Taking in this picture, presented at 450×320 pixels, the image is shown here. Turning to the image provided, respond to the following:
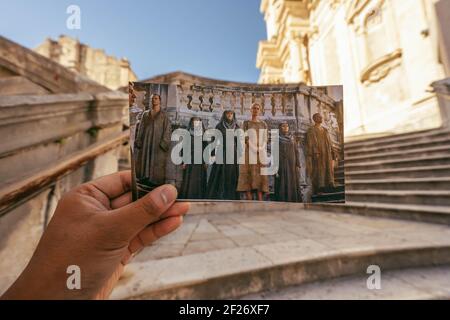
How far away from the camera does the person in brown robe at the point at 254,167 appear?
1.33 meters

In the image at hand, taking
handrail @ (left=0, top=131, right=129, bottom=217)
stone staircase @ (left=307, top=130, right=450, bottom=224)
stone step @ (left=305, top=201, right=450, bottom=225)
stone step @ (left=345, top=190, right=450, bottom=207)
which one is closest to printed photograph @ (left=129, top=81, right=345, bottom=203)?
handrail @ (left=0, top=131, right=129, bottom=217)

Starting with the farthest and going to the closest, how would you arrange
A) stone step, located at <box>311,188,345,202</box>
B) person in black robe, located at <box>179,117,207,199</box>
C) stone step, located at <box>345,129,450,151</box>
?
stone step, located at <box>345,129,450,151</box>
stone step, located at <box>311,188,345,202</box>
person in black robe, located at <box>179,117,207,199</box>

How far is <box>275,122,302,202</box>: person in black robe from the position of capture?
1.36 m

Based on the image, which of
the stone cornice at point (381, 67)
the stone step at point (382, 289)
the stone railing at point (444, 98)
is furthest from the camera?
the stone cornice at point (381, 67)

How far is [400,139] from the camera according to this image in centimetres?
639

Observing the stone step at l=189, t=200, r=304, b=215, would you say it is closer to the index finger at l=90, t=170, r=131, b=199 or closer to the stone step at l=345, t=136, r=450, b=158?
the stone step at l=345, t=136, r=450, b=158

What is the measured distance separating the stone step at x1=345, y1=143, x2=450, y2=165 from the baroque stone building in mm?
28230

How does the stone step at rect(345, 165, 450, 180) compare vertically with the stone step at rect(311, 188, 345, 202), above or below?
above

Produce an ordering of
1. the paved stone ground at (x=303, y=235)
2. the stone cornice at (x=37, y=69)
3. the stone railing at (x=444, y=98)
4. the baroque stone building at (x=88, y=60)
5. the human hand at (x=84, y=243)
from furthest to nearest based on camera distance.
A: the baroque stone building at (x=88, y=60)
the stone railing at (x=444, y=98)
the stone cornice at (x=37, y=69)
the paved stone ground at (x=303, y=235)
the human hand at (x=84, y=243)

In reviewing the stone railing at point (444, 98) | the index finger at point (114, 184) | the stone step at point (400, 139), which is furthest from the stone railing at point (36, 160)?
the stone railing at point (444, 98)

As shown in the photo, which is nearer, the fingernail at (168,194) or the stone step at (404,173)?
the fingernail at (168,194)

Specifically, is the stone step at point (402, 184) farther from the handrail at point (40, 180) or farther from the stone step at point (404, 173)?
the handrail at point (40, 180)

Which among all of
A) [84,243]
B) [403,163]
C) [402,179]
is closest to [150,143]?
[84,243]

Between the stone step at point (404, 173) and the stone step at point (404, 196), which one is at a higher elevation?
the stone step at point (404, 173)
